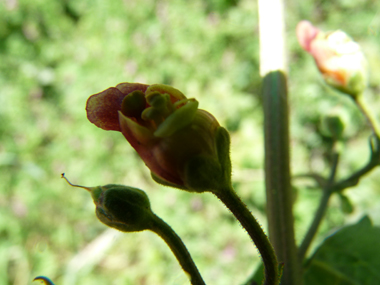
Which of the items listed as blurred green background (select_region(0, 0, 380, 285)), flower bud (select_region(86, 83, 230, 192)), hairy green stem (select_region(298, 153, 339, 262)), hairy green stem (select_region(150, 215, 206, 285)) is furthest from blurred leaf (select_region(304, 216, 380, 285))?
blurred green background (select_region(0, 0, 380, 285))

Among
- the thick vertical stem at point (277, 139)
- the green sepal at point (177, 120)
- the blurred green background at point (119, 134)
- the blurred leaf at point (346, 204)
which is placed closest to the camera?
the green sepal at point (177, 120)

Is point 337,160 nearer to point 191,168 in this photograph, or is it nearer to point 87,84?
point 191,168

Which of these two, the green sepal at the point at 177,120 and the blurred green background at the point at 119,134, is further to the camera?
the blurred green background at the point at 119,134

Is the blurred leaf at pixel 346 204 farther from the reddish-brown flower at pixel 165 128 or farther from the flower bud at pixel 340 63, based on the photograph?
the reddish-brown flower at pixel 165 128

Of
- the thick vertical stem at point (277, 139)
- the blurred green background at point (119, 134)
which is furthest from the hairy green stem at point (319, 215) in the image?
the blurred green background at point (119, 134)

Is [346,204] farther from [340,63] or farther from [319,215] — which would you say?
[340,63]
